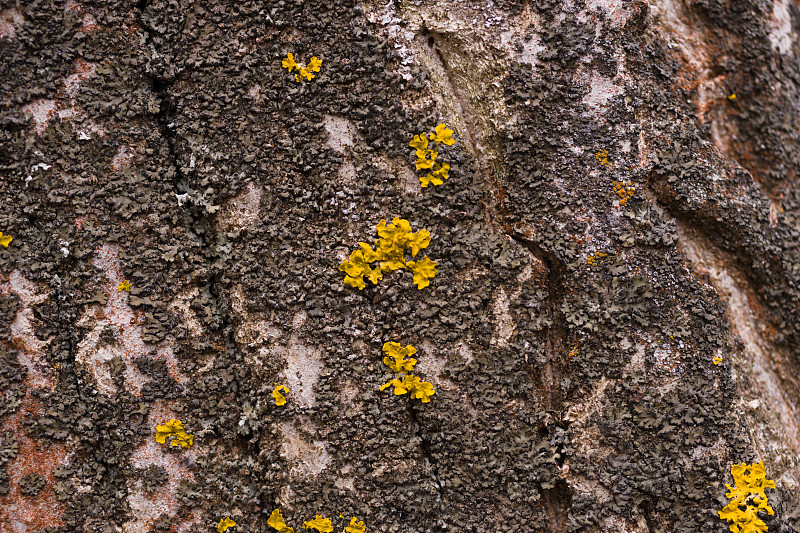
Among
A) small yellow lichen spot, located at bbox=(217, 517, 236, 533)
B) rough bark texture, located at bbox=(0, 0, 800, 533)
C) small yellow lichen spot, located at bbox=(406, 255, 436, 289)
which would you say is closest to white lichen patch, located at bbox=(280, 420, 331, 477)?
rough bark texture, located at bbox=(0, 0, 800, 533)

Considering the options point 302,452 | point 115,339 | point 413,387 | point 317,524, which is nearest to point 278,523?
point 317,524

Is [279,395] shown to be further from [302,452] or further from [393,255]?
[393,255]

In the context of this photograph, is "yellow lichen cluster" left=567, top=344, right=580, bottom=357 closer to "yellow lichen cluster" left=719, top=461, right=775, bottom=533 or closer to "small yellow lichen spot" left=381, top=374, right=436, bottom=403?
"small yellow lichen spot" left=381, top=374, right=436, bottom=403

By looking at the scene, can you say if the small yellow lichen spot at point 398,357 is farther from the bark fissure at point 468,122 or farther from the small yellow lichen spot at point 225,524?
the small yellow lichen spot at point 225,524

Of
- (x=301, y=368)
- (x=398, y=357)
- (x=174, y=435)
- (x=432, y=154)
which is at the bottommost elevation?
(x=174, y=435)

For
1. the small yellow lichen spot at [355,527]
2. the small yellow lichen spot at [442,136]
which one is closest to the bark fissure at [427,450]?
the small yellow lichen spot at [355,527]

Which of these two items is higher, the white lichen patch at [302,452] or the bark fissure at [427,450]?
the bark fissure at [427,450]
